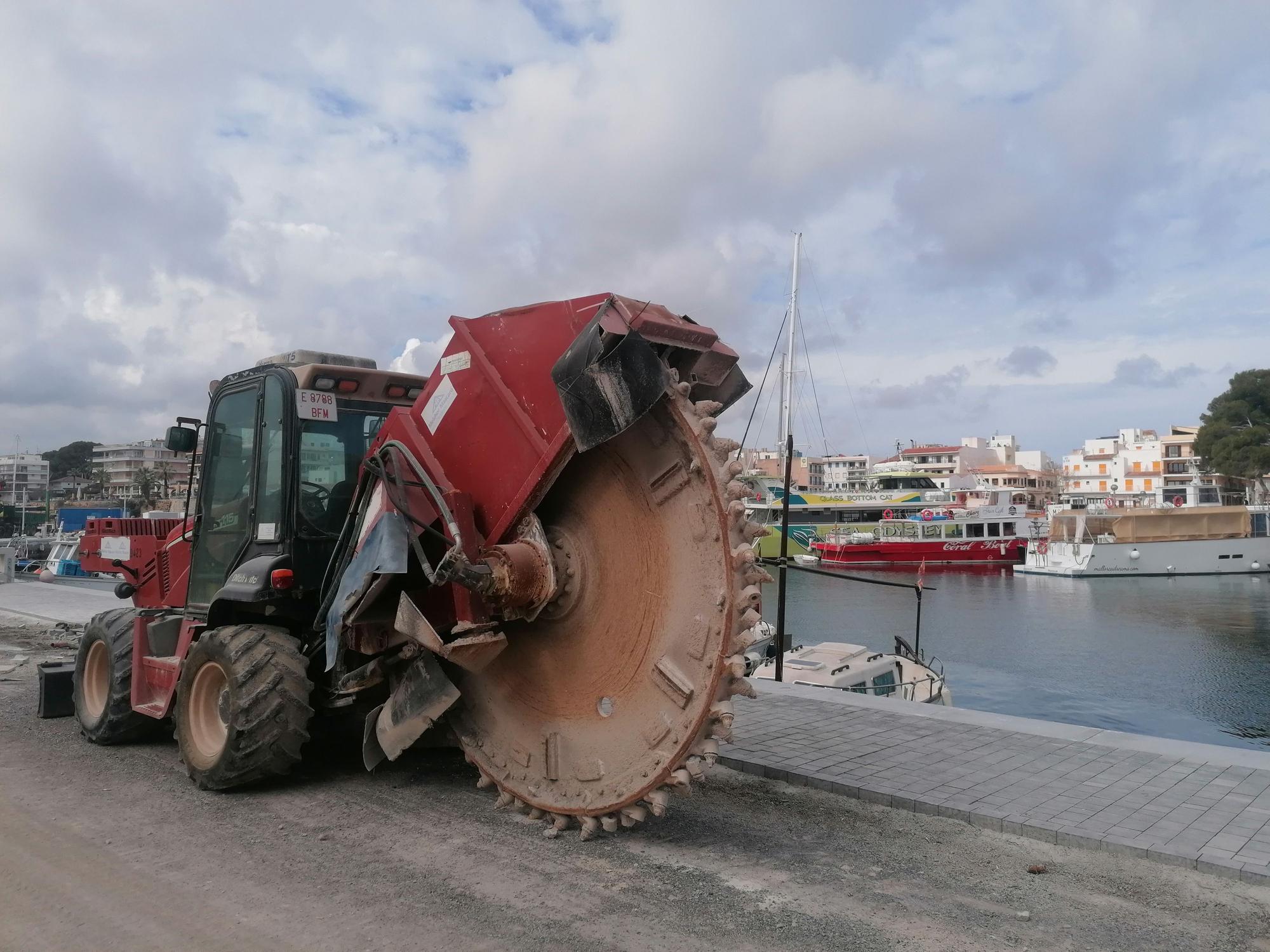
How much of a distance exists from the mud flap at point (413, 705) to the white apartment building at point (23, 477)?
178339mm

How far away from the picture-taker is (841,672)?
12.7 meters

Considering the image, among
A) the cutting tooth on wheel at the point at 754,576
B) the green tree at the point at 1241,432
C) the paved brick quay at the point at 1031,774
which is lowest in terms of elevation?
the paved brick quay at the point at 1031,774

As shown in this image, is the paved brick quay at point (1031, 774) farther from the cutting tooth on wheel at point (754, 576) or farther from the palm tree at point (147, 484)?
the palm tree at point (147, 484)

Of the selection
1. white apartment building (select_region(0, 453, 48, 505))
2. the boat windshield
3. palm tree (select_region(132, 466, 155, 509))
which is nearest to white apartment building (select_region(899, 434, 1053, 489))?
the boat windshield

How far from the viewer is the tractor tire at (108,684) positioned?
23.1 ft

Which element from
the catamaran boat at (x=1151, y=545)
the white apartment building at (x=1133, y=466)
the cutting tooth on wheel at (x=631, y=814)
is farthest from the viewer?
the white apartment building at (x=1133, y=466)

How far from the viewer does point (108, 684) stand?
7375mm

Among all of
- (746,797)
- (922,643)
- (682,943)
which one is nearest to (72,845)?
(682,943)

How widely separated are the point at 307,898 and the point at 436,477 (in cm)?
215

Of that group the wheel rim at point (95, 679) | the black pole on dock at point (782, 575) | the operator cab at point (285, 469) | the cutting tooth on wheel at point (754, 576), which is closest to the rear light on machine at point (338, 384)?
the operator cab at point (285, 469)

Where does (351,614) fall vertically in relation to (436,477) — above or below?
below

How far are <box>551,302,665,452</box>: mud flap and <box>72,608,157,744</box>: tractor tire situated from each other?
4.84 metres

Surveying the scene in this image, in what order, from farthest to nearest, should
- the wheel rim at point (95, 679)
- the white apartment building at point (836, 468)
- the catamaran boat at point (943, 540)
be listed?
the white apartment building at point (836, 468)
the catamaran boat at point (943, 540)
the wheel rim at point (95, 679)

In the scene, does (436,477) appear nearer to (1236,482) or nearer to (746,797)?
(746,797)
